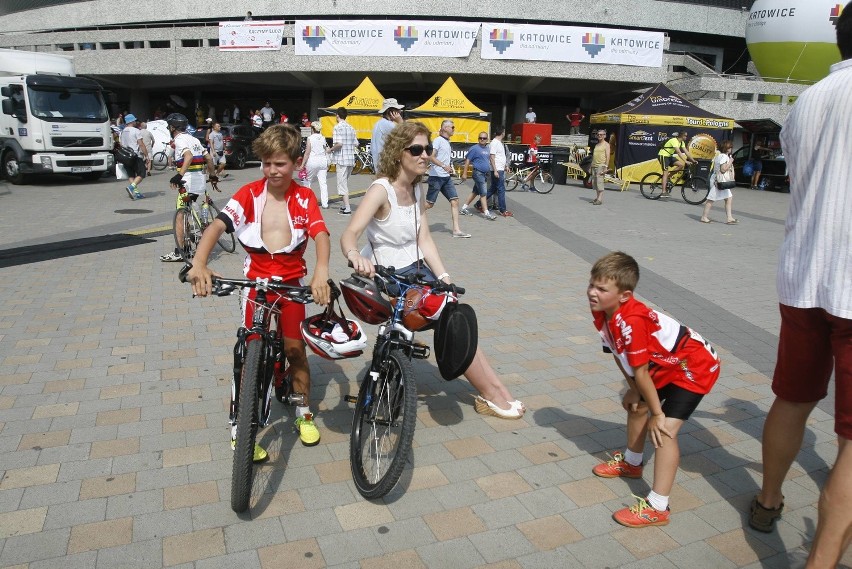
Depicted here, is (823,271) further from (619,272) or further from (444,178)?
(444,178)

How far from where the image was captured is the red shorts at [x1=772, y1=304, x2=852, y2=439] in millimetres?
2494

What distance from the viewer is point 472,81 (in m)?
34.6

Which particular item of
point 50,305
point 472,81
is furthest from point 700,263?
point 472,81

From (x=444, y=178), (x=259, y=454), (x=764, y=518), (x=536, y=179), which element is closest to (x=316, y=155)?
(x=444, y=178)

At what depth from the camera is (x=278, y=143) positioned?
347 cm

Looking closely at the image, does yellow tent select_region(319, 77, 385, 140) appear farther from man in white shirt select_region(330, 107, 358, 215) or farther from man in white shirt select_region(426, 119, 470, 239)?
man in white shirt select_region(426, 119, 470, 239)

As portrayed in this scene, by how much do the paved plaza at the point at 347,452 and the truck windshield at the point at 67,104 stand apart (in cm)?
1150

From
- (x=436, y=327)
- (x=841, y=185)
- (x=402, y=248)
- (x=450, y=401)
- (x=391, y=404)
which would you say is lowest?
(x=450, y=401)

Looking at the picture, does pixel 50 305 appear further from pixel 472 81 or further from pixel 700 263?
pixel 472 81

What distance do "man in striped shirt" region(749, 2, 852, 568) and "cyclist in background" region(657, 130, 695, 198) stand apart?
15.8 m

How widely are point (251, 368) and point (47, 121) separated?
17056 mm

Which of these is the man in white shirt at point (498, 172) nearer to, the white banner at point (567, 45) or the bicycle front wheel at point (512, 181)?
the bicycle front wheel at point (512, 181)

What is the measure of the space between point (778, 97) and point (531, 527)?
3121 cm

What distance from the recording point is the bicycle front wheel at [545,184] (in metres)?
18.2
